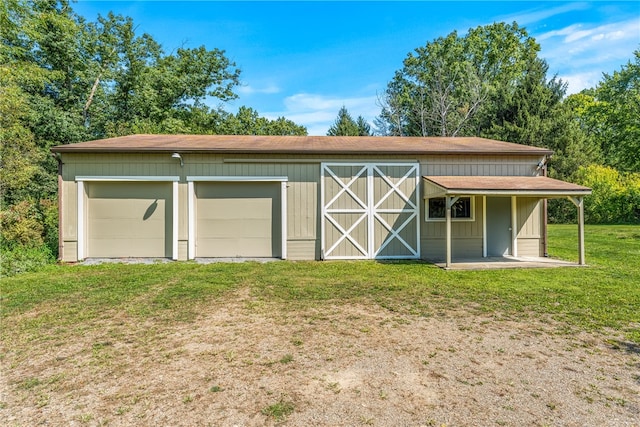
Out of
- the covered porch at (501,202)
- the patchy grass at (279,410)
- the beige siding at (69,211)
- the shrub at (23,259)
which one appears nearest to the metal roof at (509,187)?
the covered porch at (501,202)

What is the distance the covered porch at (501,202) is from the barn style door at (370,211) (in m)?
0.70

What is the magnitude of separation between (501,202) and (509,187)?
5.65 ft

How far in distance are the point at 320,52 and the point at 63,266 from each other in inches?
637

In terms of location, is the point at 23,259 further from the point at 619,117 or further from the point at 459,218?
the point at 619,117

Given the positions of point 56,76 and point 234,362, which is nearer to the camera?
point 234,362

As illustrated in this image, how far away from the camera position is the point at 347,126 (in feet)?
99.0

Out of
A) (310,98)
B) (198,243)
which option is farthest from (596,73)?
(198,243)

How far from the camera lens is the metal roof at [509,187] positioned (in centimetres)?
739

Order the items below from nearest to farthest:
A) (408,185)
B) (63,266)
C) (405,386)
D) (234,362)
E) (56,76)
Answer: (405,386) → (234,362) → (63,266) → (408,185) → (56,76)

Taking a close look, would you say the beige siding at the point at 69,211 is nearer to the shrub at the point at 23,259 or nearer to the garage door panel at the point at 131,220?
the garage door panel at the point at 131,220

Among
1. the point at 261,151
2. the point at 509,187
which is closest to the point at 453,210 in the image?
the point at 509,187

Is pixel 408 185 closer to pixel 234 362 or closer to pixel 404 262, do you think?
pixel 404 262

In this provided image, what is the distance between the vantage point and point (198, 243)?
8680 mm

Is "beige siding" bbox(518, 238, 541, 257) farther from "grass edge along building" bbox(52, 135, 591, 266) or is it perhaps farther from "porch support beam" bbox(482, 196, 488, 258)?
"porch support beam" bbox(482, 196, 488, 258)
